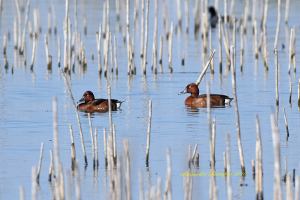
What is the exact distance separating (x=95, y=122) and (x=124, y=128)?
0.93 metres

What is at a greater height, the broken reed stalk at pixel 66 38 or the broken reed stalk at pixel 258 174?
the broken reed stalk at pixel 66 38

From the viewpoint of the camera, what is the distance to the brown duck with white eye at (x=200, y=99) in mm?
17547

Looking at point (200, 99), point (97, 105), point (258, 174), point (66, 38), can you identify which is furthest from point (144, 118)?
point (258, 174)


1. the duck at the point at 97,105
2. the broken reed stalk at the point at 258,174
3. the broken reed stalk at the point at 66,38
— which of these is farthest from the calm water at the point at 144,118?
the broken reed stalk at the point at 258,174

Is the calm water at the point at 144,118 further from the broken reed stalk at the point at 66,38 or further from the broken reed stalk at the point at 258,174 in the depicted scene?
the broken reed stalk at the point at 258,174

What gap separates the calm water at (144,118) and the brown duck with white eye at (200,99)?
178 mm

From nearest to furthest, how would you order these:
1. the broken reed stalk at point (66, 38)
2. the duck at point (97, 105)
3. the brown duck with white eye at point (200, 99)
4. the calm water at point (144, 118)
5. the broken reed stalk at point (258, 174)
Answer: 1. the broken reed stalk at point (258, 174)
2. the calm water at point (144, 118)
3. the duck at point (97, 105)
4. the brown duck with white eye at point (200, 99)
5. the broken reed stalk at point (66, 38)

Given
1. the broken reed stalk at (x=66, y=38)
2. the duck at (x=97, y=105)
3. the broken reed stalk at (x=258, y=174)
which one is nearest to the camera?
the broken reed stalk at (x=258, y=174)

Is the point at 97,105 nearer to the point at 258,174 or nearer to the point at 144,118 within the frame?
the point at 144,118

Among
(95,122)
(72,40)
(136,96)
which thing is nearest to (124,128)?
(95,122)

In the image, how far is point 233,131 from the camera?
14852 mm

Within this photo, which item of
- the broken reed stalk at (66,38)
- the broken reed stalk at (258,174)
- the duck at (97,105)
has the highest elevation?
the broken reed stalk at (66,38)

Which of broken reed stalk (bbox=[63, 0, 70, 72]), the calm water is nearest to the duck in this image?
the calm water

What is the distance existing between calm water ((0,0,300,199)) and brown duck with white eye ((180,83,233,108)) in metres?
0.18
